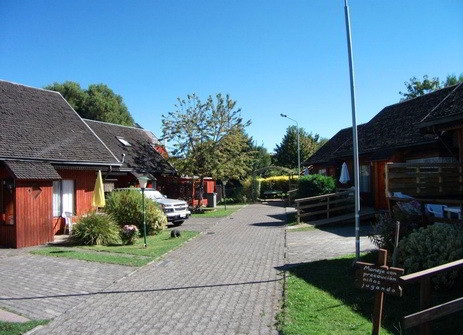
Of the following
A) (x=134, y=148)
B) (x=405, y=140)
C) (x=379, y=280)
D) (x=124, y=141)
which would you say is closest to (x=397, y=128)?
(x=405, y=140)

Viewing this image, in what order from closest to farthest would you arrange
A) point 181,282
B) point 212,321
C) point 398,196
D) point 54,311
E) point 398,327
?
point 398,327 → point 212,321 → point 54,311 → point 181,282 → point 398,196

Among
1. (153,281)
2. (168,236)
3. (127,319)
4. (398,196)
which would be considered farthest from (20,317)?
(168,236)

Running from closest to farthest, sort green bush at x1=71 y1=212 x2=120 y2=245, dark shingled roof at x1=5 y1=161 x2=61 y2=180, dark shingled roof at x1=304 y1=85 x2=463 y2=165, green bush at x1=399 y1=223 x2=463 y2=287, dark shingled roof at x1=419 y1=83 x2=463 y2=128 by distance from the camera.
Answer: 1. green bush at x1=399 y1=223 x2=463 y2=287
2. dark shingled roof at x1=419 y1=83 x2=463 y2=128
3. dark shingled roof at x1=5 y1=161 x2=61 y2=180
4. green bush at x1=71 y1=212 x2=120 y2=245
5. dark shingled roof at x1=304 y1=85 x2=463 y2=165

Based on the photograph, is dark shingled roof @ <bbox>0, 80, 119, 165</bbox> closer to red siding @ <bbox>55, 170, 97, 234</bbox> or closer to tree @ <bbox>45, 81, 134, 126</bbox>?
red siding @ <bbox>55, 170, 97, 234</bbox>

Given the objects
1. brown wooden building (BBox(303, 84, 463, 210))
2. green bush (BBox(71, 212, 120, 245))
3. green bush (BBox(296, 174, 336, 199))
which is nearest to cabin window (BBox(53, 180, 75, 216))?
green bush (BBox(71, 212, 120, 245))

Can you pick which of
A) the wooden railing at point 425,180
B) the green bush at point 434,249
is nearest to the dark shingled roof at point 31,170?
the wooden railing at point 425,180

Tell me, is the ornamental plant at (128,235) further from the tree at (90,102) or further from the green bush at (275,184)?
the tree at (90,102)

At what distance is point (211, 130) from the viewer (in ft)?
91.7

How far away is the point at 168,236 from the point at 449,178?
10106mm

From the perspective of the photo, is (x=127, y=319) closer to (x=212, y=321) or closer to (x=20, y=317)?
(x=212, y=321)

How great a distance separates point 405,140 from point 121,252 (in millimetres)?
11712

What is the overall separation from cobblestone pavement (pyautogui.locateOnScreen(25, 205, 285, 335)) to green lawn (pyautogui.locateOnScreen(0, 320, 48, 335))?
0.18m

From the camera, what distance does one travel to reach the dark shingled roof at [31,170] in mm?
13000

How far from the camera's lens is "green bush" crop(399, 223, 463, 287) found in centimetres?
653
